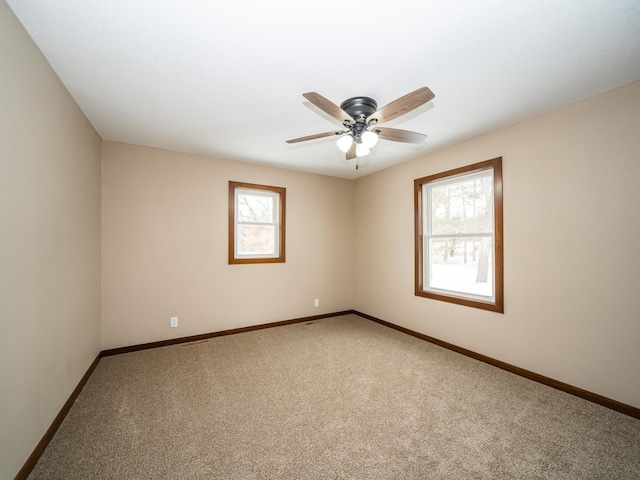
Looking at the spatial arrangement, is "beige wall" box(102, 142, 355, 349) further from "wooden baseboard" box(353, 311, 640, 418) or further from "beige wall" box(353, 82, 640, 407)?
"beige wall" box(353, 82, 640, 407)

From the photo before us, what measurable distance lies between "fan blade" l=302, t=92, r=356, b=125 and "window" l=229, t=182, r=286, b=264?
97.2 inches

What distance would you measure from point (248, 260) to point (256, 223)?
593 mm

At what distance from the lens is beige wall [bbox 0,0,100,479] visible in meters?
1.47

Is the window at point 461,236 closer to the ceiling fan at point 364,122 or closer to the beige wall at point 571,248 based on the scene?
the beige wall at point 571,248

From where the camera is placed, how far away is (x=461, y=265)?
357 cm

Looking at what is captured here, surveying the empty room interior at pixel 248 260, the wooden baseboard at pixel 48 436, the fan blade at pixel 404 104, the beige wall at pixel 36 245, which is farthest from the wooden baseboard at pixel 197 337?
the fan blade at pixel 404 104

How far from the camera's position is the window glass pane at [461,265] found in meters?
3.28

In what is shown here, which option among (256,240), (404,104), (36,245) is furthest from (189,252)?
(404,104)

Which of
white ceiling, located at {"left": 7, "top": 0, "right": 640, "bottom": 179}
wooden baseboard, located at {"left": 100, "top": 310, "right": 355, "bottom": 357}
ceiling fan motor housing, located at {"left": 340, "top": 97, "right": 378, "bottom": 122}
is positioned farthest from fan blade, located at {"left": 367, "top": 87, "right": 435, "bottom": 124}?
wooden baseboard, located at {"left": 100, "top": 310, "right": 355, "bottom": 357}

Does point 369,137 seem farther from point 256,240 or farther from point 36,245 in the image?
point 256,240

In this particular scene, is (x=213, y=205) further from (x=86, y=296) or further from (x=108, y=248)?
(x=86, y=296)

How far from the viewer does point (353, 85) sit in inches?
85.7

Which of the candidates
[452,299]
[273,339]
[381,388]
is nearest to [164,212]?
[273,339]

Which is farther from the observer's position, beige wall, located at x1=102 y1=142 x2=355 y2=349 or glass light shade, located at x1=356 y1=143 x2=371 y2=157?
beige wall, located at x1=102 y1=142 x2=355 y2=349
